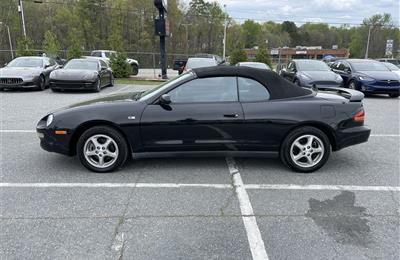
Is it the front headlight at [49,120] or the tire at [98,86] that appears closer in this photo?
the front headlight at [49,120]

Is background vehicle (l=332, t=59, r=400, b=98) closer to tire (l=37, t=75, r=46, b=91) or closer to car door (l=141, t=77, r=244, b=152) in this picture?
car door (l=141, t=77, r=244, b=152)

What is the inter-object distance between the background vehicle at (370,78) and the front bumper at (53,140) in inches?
458

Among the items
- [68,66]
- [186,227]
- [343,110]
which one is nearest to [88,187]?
[186,227]

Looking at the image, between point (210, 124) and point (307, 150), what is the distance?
1.37 metres

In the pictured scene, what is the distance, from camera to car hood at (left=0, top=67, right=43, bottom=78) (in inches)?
496

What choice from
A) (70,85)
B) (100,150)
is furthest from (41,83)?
(100,150)

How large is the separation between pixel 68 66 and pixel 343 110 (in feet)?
37.7

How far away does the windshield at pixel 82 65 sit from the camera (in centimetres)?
1349

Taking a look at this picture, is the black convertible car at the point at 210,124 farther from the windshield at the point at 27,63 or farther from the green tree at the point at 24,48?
the green tree at the point at 24,48

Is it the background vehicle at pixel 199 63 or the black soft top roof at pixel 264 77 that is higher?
the black soft top roof at pixel 264 77

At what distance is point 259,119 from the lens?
459cm

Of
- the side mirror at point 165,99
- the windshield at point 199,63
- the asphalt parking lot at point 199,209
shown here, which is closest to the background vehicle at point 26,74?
the windshield at point 199,63

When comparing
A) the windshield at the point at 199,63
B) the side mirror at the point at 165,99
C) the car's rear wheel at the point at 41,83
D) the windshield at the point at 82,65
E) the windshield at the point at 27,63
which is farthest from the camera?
the windshield at the point at 199,63

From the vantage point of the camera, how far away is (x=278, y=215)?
3562 mm
